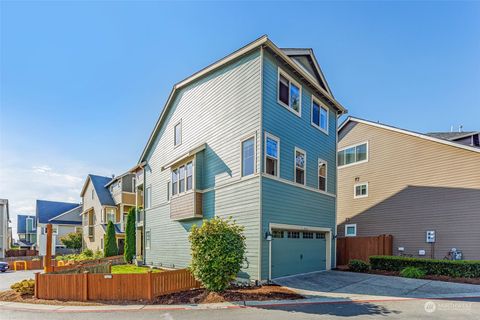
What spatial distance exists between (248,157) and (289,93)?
154 inches

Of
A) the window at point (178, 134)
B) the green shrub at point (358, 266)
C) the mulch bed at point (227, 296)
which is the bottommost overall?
the green shrub at point (358, 266)

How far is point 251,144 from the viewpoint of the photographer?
1366 centimetres

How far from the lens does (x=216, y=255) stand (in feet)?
35.3

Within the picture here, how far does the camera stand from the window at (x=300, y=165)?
15.5 metres

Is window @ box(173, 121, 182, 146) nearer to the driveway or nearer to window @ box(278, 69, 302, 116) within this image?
window @ box(278, 69, 302, 116)

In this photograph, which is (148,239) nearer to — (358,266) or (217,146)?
(217,146)

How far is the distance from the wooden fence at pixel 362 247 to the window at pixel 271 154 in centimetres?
870

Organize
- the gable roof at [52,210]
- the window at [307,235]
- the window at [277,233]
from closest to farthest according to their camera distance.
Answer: the window at [277,233]
the window at [307,235]
the gable roof at [52,210]

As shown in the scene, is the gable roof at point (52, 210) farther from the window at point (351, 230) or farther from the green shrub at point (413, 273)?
the green shrub at point (413, 273)

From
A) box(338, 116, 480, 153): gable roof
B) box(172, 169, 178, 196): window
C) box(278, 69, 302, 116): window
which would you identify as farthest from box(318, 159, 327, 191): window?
box(172, 169, 178, 196): window

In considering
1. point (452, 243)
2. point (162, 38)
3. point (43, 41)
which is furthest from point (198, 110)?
point (452, 243)

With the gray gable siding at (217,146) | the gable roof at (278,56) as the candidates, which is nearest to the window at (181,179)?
the gray gable siding at (217,146)

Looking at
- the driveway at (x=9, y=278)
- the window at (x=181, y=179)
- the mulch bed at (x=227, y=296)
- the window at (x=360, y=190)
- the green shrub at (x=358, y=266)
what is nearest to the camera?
the mulch bed at (x=227, y=296)

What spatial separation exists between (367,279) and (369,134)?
10641mm
